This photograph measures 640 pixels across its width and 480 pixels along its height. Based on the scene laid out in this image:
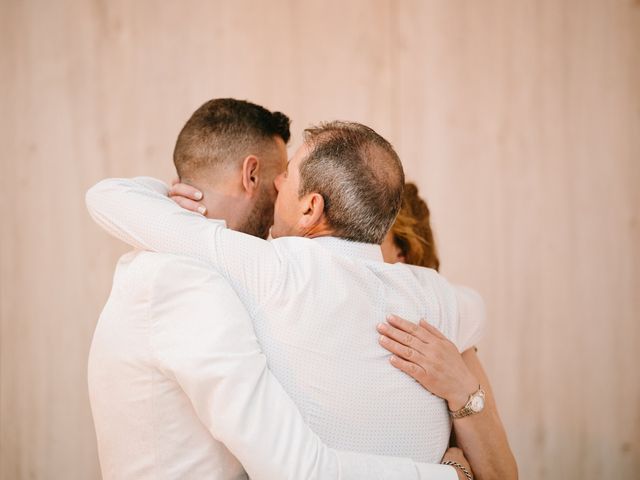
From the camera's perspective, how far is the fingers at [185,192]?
1577 mm

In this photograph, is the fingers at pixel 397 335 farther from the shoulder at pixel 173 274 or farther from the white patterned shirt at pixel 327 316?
the shoulder at pixel 173 274

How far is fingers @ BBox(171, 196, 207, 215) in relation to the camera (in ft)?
5.07

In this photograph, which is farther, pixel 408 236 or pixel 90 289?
pixel 90 289

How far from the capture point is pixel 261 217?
66.5 inches

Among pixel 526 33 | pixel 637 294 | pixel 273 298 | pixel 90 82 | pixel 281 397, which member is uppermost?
pixel 526 33

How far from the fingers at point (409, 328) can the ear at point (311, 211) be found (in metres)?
0.27

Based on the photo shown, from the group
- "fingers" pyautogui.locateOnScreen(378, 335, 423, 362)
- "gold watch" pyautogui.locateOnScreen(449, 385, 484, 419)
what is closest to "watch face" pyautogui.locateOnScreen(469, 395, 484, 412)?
"gold watch" pyautogui.locateOnScreen(449, 385, 484, 419)

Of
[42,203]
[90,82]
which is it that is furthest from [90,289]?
[90,82]

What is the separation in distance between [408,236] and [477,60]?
1196 millimetres

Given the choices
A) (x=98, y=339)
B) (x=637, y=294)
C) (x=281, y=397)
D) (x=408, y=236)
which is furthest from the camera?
(x=637, y=294)

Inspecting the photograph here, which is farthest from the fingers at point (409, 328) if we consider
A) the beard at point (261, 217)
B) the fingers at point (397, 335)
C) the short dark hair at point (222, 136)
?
the short dark hair at point (222, 136)

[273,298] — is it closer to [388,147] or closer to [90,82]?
[388,147]

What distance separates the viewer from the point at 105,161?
2760 millimetres

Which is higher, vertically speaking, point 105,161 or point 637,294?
point 105,161
